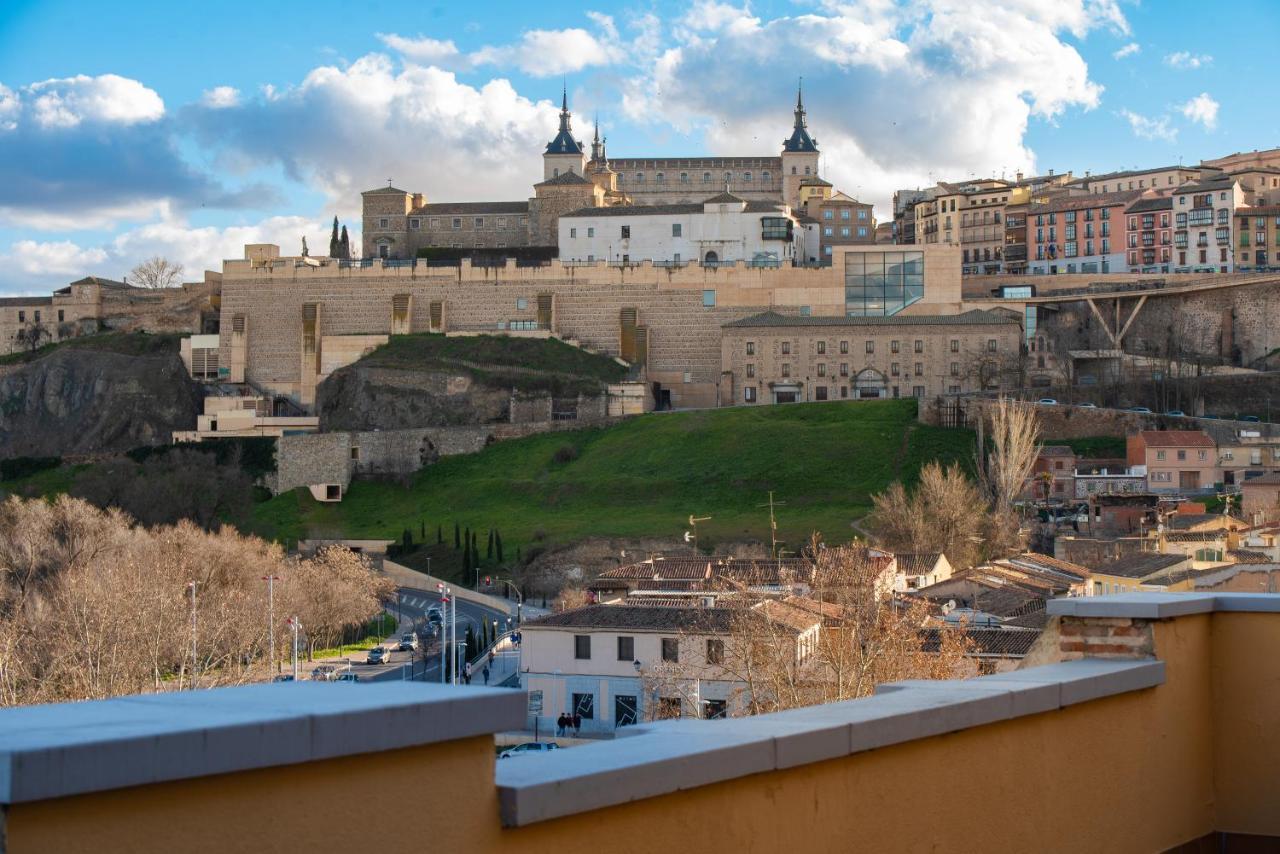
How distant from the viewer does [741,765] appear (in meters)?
4.66

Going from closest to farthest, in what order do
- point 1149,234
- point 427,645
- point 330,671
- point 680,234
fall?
point 330,671
point 427,645
point 680,234
point 1149,234

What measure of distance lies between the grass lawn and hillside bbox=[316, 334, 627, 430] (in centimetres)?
343

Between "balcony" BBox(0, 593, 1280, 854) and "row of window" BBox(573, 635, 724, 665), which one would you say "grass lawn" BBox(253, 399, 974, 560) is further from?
"balcony" BBox(0, 593, 1280, 854)

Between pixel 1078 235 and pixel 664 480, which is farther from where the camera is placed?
pixel 1078 235

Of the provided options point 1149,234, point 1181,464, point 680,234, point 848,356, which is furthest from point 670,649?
point 1149,234

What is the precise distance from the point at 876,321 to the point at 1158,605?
7160 centimetres

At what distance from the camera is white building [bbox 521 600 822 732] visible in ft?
97.3

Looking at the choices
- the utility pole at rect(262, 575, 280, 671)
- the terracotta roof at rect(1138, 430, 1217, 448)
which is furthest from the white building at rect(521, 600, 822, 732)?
the terracotta roof at rect(1138, 430, 1217, 448)

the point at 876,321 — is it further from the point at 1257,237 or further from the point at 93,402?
the point at 93,402

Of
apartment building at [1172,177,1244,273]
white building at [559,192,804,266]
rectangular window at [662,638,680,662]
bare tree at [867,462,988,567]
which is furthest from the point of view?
apartment building at [1172,177,1244,273]

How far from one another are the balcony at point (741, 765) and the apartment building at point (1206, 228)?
87116 mm

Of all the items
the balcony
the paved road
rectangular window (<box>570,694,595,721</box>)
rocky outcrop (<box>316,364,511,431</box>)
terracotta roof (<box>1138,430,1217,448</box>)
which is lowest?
the paved road

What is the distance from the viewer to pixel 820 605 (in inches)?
1091

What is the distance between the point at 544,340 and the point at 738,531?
23691mm
